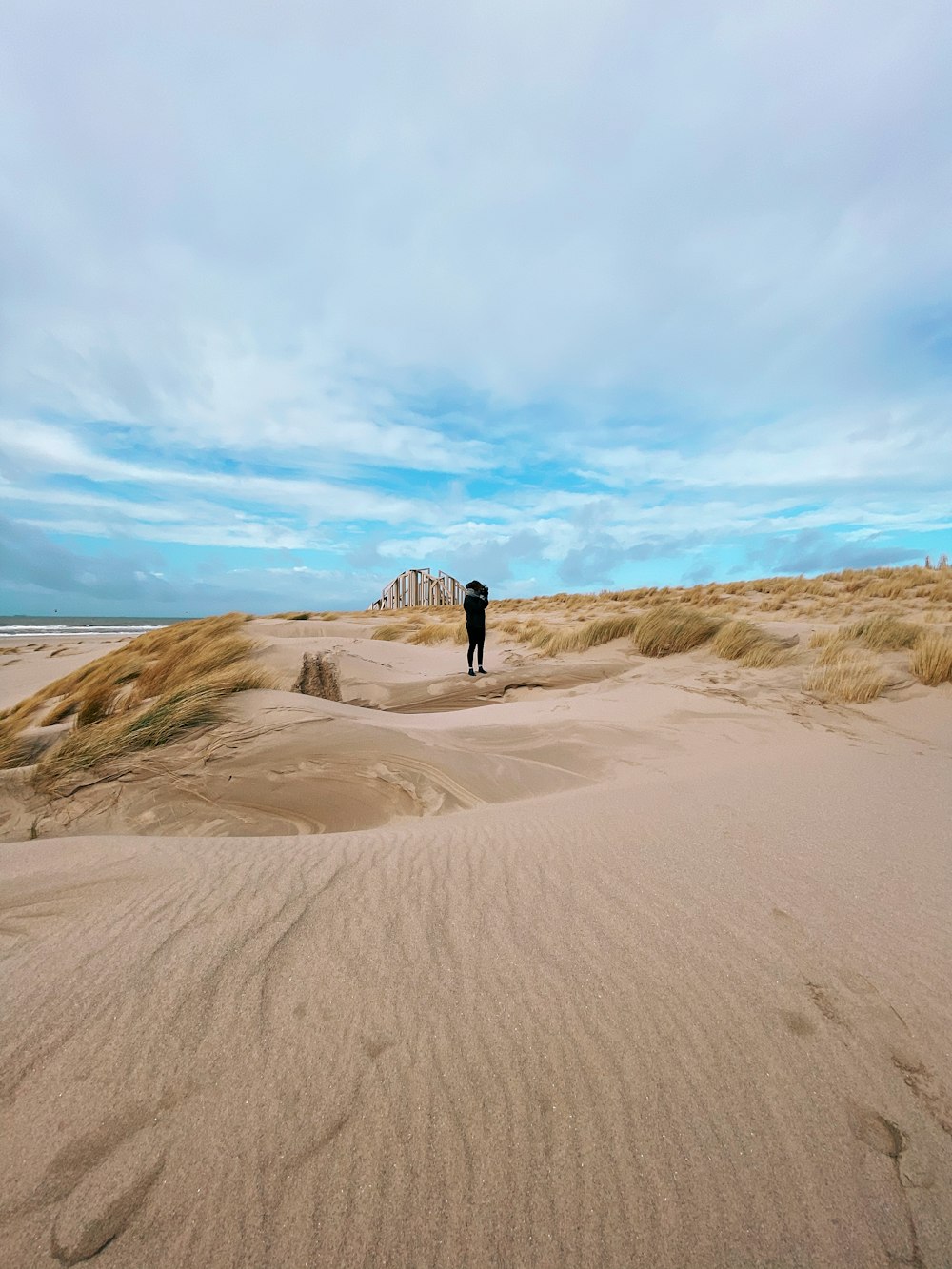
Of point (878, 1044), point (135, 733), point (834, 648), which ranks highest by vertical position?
point (834, 648)

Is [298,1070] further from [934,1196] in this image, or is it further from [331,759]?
[331,759]

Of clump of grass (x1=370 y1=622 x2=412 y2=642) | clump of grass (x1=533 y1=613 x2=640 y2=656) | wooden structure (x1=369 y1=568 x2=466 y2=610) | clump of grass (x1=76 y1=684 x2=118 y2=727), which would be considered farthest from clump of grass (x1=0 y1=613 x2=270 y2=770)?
wooden structure (x1=369 y1=568 x2=466 y2=610)

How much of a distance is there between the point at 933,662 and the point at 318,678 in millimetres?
6376

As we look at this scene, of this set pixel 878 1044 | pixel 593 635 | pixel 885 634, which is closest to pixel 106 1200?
pixel 878 1044

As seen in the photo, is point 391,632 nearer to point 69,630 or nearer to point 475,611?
point 475,611

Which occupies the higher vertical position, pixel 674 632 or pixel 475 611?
pixel 475 611

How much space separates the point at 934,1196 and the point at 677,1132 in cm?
44

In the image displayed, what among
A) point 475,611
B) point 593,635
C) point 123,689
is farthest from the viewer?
point 593,635

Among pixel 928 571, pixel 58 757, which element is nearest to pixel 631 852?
pixel 58 757

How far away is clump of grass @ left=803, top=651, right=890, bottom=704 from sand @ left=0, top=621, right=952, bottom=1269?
2.75 metres

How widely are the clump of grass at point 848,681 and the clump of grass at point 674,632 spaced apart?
2.31 meters

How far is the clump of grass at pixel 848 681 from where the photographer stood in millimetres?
5074

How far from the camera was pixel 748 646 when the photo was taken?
7.16 m

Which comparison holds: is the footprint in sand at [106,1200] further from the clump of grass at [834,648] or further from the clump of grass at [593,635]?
the clump of grass at [593,635]
